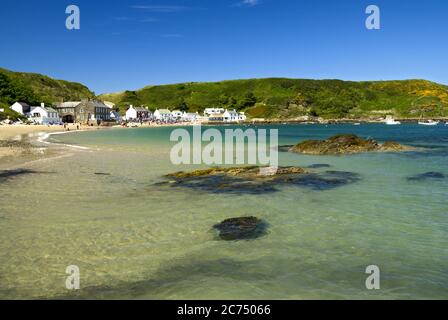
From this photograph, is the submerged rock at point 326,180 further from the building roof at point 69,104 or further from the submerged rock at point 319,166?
the building roof at point 69,104

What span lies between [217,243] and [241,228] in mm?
1742

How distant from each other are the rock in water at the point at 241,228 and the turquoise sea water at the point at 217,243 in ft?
1.36

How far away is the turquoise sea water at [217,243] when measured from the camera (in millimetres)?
9336

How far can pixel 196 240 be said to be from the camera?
41.7ft

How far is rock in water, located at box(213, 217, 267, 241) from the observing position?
1296 centimetres

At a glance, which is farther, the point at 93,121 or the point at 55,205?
the point at 93,121

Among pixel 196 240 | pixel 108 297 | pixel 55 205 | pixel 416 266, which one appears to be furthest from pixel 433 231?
pixel 55 205

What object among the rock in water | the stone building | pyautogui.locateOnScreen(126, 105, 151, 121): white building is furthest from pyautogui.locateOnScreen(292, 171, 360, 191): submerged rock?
pyautogui.locateOnScreen(126, 105, 151, 121): white building

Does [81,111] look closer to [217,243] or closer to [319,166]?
[319,166]

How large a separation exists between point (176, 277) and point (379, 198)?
41.4ft

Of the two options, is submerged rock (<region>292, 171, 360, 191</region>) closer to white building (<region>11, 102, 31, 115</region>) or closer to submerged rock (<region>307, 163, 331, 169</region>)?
submerged rock (<region>307, 163, 331, 169</region>)

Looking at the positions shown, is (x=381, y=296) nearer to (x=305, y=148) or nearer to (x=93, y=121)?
(x=305, y=148)

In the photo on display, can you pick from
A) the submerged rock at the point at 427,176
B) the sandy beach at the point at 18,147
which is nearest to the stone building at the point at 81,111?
the sandy beach at the point at 18,147
